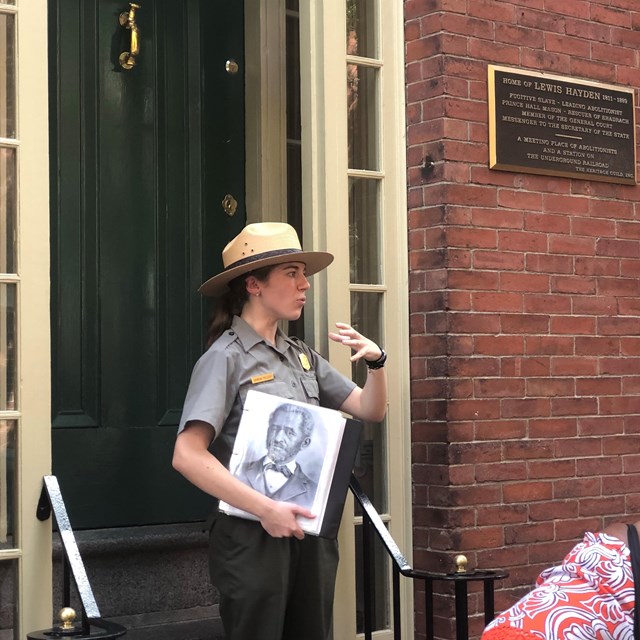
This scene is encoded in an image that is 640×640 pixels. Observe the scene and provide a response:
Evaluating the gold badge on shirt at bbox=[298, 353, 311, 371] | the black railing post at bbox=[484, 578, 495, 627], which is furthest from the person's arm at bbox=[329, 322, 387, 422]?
the black railing post at bbox=[484, 578, 495, 627]

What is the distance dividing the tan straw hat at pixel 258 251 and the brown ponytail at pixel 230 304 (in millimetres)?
32

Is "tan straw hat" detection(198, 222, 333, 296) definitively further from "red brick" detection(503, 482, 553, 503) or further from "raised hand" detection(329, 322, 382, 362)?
"red brick" detection(503, 482, 553, 503)

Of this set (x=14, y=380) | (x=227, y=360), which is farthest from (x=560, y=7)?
(x=14, y=380)

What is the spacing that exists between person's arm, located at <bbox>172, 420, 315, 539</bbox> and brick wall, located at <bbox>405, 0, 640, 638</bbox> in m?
1.42

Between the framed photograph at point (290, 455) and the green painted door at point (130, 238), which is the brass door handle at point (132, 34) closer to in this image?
the green painted door at point (130, 238)

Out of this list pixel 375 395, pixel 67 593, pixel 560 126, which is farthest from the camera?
pixel 560 126

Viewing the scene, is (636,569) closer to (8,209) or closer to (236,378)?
(236,378)

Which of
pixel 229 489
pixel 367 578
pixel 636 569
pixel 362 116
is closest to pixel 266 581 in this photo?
pixel 229 489

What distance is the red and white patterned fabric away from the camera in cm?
242

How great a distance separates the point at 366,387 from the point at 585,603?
2.02 m

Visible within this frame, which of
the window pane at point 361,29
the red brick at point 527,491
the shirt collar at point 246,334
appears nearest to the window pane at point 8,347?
the shirt collar at point 246,334

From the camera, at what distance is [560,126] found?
5422 millimetres

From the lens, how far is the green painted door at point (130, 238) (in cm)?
544

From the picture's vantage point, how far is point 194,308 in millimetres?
5766
